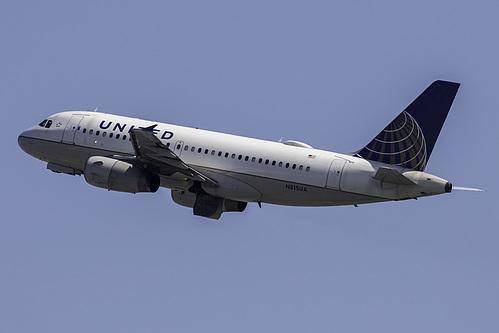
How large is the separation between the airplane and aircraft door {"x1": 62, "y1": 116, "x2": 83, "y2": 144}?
0.06 m

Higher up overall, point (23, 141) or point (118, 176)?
point (23, 141)

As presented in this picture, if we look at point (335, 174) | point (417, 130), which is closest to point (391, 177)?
point (417, 130)

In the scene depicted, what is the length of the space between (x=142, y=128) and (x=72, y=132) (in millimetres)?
4584

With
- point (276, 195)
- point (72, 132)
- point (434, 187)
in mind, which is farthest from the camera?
point (72, 132)

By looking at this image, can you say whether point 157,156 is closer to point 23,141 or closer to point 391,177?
point 23,141

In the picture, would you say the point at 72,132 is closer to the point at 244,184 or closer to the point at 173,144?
the point at 173,144

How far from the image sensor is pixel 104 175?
59219 mm

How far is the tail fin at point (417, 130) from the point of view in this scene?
2186 inches

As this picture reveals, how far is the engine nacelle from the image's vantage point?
194 ft

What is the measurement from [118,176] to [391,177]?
1386 centimetres

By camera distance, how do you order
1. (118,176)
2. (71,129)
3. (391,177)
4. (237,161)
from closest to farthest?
(391,177) < (237,161) < (118,176) < (71,129)

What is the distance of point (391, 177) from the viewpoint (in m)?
54.7

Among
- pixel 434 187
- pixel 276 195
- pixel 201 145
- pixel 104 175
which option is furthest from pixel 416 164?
pixel 104 175

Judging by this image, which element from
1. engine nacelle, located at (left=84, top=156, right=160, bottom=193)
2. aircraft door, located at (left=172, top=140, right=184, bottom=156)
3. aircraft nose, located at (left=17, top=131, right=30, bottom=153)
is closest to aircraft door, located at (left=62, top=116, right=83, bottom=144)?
aircraft nose, located at (left=17, top=131, right=30, bottom=153)
